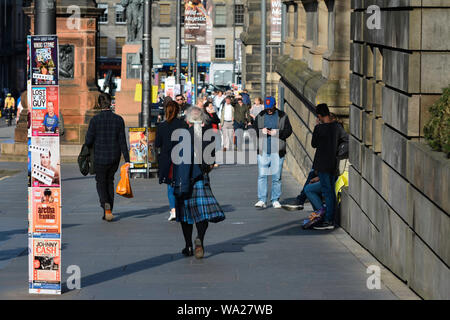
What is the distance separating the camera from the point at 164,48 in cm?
10262

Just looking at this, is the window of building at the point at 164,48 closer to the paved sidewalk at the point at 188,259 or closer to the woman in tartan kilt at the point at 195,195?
the paved sidewalk at the point at 188,259

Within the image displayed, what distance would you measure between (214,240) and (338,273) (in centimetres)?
305

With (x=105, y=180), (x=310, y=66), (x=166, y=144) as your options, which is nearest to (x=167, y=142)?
(x=166, y=144)

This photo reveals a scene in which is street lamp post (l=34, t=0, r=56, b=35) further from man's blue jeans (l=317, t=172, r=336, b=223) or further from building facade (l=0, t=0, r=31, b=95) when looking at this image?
building facade (l=0, t=0, r=31, b=95)

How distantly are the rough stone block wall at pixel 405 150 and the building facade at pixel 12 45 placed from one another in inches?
2864

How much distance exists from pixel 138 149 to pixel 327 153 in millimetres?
8686

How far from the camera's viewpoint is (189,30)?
33688mm

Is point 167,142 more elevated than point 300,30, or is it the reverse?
point 300,30

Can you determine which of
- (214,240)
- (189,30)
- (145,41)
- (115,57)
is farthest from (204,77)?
(214,240)

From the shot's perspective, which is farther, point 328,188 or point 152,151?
point 152,151

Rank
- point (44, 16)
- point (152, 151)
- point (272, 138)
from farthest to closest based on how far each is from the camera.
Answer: point (152, 151) → point (272, 138) → point (44, 16)

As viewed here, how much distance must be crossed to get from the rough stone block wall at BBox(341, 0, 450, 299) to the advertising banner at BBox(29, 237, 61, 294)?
3.04 m

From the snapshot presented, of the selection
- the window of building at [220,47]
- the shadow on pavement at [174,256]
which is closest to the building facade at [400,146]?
the shadow on pavement at [174,256]

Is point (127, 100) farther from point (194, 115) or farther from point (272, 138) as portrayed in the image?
point (194, 115)
